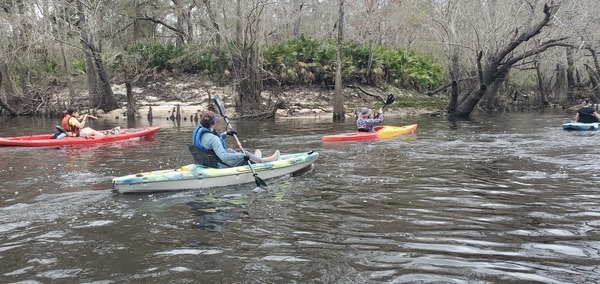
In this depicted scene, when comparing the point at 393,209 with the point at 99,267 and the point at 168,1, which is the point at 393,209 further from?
the point at 168,1

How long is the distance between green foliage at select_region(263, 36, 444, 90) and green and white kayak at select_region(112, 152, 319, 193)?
18.2 metres

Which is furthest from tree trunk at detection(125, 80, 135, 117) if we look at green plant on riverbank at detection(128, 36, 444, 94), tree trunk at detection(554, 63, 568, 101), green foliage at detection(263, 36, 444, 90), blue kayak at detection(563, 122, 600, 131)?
tree trunk at detection(554, 63, 568, 101)

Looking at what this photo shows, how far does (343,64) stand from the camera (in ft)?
89.8

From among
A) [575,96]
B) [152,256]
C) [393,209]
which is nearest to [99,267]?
[152,256]

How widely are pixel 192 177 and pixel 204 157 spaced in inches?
19.7

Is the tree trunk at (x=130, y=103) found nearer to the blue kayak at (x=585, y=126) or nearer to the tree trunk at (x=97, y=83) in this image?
the tree trunk at (x=97, y=83)

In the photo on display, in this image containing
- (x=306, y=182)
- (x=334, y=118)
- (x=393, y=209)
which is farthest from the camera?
(x=334, y=118)

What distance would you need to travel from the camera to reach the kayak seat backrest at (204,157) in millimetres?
7930

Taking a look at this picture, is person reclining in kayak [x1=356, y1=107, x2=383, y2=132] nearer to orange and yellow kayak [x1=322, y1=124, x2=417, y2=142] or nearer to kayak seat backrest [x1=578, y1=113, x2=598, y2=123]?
orange and yellow kayak [x1=322, y1=124, x2=417, y2=142]

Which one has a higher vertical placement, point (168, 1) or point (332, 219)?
point (168, 1)

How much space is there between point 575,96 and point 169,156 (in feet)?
101

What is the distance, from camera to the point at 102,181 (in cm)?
843

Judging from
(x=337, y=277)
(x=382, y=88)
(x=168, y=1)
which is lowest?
(x=337, y=277)

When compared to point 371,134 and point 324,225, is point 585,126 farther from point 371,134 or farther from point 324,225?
point 324,225
